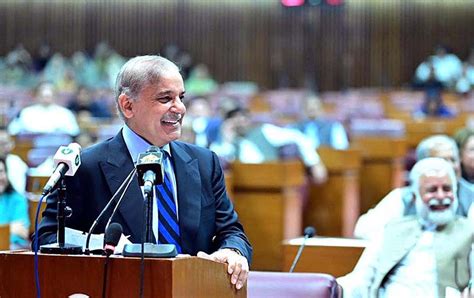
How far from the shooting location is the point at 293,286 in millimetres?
3854

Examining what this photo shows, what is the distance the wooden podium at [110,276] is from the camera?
2.85m

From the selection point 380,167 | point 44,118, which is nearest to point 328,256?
point 380,167

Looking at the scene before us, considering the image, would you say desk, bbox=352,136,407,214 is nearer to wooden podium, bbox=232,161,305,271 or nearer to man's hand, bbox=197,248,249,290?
wooden podium, bbox=232,161,305,271

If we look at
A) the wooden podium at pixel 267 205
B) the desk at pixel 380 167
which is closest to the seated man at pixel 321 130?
the desk at pixel 380 167

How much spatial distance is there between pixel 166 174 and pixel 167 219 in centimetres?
16

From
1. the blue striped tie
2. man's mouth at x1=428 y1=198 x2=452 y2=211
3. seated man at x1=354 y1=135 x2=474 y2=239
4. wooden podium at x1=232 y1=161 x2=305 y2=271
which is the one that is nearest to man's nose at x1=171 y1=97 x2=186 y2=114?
the blue striped tie

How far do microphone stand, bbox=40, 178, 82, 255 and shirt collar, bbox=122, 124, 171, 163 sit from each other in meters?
0.44

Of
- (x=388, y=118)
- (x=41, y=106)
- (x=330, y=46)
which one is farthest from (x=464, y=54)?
(x=41, y=106)

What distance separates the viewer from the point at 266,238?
8.37m

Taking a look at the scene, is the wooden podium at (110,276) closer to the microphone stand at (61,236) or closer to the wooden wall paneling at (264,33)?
the microphone stand at (61,236)

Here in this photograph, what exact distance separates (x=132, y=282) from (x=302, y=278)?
113cm

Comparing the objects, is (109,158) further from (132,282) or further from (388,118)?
(388,118)

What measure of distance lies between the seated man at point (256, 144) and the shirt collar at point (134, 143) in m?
6.02

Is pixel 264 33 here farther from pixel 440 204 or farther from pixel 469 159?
pixel 440 204
